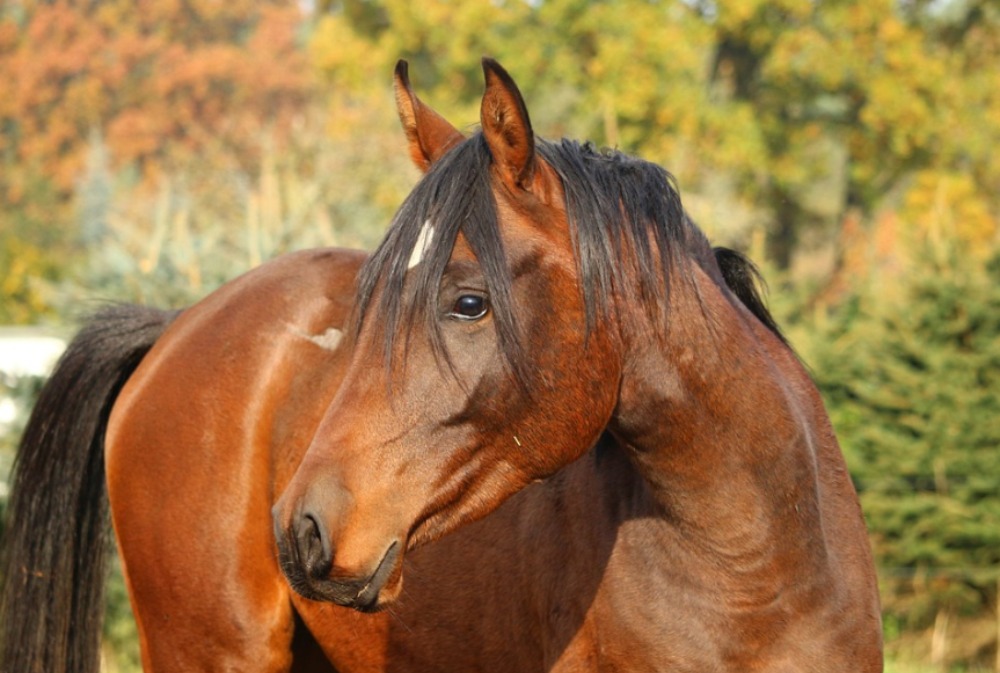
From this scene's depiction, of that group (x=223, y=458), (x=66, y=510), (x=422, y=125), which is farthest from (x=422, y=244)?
(x=66, y=510)

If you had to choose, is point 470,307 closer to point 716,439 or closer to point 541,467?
point 541,467

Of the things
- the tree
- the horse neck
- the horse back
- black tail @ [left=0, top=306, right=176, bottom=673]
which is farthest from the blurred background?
the horse neck

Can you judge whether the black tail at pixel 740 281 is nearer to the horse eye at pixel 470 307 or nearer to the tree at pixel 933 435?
the horse eye at pixel 470 307

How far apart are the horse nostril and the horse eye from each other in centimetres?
52

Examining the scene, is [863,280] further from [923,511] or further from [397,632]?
[397,632]

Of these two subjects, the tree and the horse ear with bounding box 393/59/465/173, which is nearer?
the horse ear with bounding box 393/59/465/173

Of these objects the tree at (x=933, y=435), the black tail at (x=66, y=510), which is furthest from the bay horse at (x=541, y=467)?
the tree at (x=933, y=435)

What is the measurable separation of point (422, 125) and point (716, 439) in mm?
1030

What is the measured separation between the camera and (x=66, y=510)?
163 inches

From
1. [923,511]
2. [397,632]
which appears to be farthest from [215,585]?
[923,511]

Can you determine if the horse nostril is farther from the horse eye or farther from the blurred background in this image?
the blurred background

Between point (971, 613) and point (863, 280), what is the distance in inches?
135

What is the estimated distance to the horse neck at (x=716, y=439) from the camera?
8.57 ft

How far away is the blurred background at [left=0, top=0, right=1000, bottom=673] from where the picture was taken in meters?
9.24
